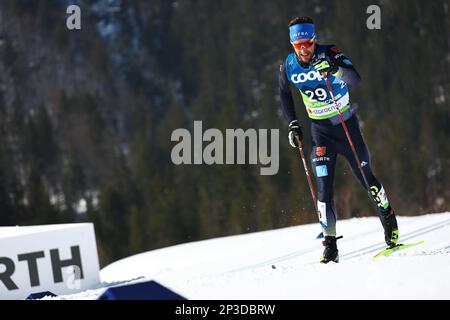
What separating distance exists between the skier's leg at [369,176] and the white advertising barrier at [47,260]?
270 cm

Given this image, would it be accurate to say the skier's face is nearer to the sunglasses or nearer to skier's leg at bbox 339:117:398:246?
the sunglasses

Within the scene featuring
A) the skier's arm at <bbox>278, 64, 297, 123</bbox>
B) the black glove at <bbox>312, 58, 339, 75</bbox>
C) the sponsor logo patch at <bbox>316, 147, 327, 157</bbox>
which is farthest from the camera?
the skier's arm at <bbox>278, 64, 297, 123</bbox>

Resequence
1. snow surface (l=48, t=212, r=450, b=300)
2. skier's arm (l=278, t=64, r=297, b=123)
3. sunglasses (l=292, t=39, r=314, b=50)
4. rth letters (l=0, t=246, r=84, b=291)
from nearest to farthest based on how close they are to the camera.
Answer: snow surface (l=48, t=212, r=450, b=300) < sunglasses (l=292, t=39, r=314, b=50) < skier's arm (l=278, t=64, r=297, b=123) < rth letters (l=0, t=246, r=84, b=291)

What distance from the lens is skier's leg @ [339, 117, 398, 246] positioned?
6.19 meters

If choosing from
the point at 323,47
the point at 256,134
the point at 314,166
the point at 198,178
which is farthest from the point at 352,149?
the point at 256,134

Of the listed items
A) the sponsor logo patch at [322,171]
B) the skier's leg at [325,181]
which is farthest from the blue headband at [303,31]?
the sponsor logo patch at [322,171]

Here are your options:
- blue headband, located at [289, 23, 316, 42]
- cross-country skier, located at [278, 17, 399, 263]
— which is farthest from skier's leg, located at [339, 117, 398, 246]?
blue headband, located at [289, 23, 316, 42]

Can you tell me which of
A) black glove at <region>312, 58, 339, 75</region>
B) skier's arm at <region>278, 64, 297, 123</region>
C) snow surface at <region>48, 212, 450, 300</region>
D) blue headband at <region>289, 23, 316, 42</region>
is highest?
blue headband at <region>289, 23, 316, 42</region>

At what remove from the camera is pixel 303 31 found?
605 centimetres

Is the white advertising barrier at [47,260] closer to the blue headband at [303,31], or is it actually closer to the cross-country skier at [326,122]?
the cross-country skier at [326,122]

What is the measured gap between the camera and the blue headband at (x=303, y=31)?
238 inches

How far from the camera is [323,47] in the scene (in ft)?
20.2

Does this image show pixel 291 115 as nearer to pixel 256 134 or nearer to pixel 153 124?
pixel 256 134
